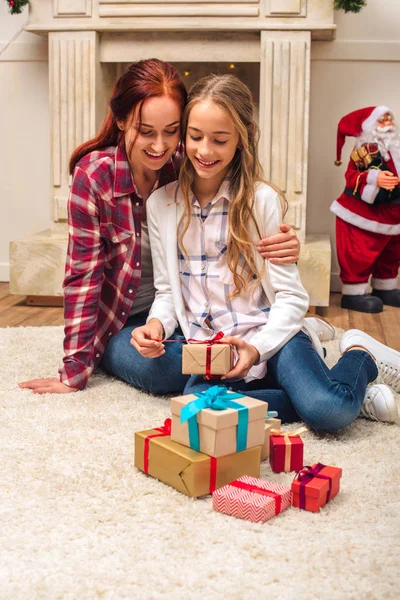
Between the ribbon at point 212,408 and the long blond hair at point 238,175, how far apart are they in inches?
17.1

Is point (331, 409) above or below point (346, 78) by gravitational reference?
below

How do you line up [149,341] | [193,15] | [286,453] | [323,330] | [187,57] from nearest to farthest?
[286,453] → [149,341] → [323,330] → [193,15] → [187,57]

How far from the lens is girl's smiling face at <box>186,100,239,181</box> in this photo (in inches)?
62.6

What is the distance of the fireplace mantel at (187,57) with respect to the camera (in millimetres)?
2998

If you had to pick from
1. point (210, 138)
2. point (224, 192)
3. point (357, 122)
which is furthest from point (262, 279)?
point (357, 122)

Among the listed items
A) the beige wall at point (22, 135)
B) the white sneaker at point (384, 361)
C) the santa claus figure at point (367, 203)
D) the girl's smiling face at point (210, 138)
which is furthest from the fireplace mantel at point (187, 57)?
the girl's smiling face at point (210, 138)

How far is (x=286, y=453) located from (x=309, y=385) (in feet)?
0.70

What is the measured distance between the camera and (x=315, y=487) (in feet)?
4.00

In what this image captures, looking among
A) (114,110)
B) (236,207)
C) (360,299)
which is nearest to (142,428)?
(236,207)

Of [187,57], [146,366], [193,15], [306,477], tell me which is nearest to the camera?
[306,477]

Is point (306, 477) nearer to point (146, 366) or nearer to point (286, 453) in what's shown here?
point (286, 453)

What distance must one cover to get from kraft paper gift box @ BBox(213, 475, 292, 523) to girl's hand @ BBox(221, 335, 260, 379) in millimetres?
324

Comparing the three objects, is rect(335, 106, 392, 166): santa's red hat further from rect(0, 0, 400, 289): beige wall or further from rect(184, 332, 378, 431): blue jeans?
rect(184, 332, 378, 431): blue jeans

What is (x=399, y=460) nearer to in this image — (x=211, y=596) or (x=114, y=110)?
(x=211, y=596)
